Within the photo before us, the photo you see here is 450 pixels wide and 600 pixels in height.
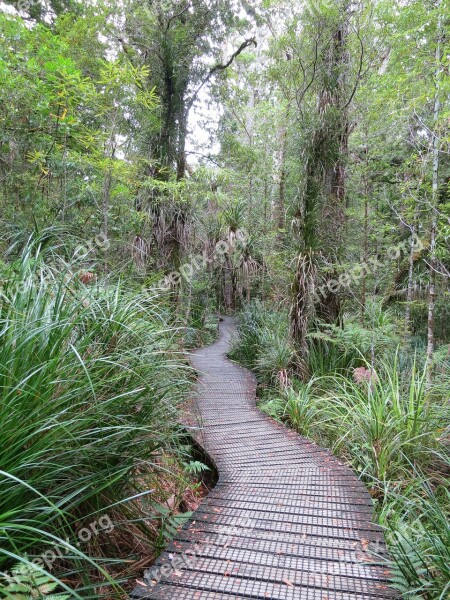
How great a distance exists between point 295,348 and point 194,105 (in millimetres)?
5344

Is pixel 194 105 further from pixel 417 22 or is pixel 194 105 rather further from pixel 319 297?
pixel 319 297

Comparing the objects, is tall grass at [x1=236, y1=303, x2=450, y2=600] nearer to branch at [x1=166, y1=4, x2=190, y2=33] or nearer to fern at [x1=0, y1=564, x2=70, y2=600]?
fern at [x1=0, y1=564, x2=70, y2=600]

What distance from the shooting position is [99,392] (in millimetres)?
Result: 2012

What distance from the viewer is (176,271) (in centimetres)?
735

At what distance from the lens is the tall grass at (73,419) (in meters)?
1.49

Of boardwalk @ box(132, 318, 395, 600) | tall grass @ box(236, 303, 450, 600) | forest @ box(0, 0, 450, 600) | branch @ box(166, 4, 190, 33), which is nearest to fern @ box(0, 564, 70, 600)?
forest @ box(0, 0, 450, 600)

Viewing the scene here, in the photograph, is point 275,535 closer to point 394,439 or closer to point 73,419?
point 73,419

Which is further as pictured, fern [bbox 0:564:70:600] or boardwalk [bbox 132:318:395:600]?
boardwalk [bbox 132:318:395:600]

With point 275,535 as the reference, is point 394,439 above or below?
above

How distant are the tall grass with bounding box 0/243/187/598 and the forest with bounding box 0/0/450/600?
0.01 metres

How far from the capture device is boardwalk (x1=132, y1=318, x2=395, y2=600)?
1.73 metres

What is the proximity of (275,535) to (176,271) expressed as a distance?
18.6 feet

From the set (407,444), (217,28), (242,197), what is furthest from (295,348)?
(242,197)

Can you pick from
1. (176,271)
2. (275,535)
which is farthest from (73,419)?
(176,271)
